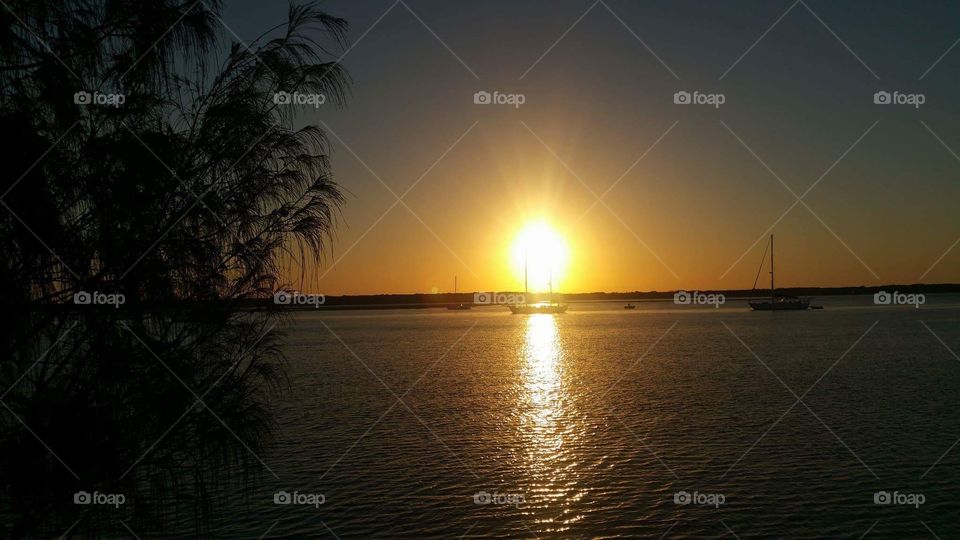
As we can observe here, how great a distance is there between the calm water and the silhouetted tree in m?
10.1

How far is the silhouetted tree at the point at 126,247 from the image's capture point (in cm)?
675

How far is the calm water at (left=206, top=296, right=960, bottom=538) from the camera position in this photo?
17.5 metres

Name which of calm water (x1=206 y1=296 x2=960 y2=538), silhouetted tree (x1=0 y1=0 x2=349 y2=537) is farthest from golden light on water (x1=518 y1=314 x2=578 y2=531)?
silhouetted tree (x1=0 y1=0 x2=349 y2=537)

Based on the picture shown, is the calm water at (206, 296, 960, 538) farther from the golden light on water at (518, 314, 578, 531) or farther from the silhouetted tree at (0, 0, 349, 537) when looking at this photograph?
the silhouetted tree at (0, 0, 349, 537)

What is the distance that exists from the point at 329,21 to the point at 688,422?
1007 inches

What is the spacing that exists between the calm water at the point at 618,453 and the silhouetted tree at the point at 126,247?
1009cm

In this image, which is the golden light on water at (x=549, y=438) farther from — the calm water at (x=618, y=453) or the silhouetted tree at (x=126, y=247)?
the silhouetted tree at (x=126, y=247)

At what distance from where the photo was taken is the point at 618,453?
80.7 feet

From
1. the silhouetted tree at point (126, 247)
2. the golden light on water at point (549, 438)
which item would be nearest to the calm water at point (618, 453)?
the golden light on water at point (549, 438)

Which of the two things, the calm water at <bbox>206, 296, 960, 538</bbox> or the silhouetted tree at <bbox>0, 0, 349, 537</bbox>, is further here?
the calm water at <bbox>206, 296, 960, 538</bbox>

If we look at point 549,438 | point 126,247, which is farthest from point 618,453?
point 126,247

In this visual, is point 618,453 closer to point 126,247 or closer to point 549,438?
point 549,438

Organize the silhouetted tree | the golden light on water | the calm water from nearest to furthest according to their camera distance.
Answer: the silhouetted tree → the calm water → the golden light on water

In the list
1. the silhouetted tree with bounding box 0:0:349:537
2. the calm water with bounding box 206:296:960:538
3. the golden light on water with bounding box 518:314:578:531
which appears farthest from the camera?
the golden light on water with bounding box 518:314:578:531
